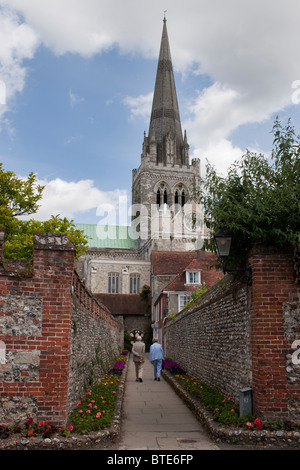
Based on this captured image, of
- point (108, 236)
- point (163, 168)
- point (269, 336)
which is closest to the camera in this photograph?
point (269, 336)

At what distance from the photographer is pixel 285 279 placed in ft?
22.6

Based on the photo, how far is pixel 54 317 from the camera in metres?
6.76

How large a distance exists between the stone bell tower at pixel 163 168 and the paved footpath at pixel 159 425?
170ft

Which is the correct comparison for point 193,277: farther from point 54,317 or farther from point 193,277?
point 54,317

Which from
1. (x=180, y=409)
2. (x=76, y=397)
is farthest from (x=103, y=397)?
(x=180, y=409)

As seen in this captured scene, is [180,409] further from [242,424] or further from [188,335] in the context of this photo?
[188,335]

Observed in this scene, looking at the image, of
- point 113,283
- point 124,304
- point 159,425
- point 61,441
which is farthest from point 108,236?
point 61,441

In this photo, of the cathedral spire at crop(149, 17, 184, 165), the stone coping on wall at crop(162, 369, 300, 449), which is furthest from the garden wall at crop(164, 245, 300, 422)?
the cathedral spire at crop(149, 17, 184, 165)

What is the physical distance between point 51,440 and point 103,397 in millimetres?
3503

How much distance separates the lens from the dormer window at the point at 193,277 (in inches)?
1137

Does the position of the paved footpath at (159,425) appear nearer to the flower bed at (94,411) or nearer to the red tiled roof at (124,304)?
the flower bed at (94,411)

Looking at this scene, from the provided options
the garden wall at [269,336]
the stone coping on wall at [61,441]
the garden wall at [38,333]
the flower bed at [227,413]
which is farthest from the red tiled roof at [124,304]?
the stone coping on wall at [61,441]

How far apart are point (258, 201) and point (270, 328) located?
2.14 meters

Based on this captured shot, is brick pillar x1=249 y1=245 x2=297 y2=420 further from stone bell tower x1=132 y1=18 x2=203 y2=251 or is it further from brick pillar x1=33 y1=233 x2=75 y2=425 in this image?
stone bell tower x1=132 y1=18 x2=203 y2=251
